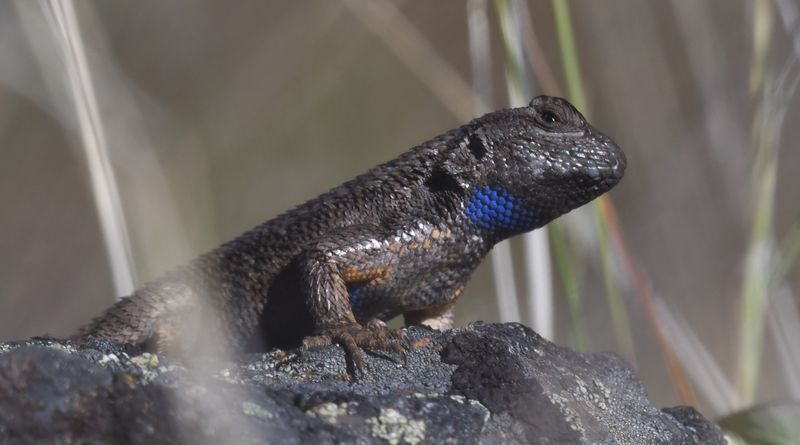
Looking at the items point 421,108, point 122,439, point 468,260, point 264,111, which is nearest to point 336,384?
point 122,439

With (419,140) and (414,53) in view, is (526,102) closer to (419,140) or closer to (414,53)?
(414,53)

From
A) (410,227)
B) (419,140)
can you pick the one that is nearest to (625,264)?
(410,227)

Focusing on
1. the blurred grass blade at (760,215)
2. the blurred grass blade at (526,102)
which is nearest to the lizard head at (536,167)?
the blurred grass blade at (526,102)

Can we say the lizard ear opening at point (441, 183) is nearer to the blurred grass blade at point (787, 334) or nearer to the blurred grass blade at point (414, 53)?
the blurred grass blade at point (414, 53)

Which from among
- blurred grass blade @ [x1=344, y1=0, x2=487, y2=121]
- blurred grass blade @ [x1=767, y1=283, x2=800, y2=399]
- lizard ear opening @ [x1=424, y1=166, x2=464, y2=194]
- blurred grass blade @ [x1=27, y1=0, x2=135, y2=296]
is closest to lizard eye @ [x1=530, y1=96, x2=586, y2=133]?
lizard ear opening @ [x1=424, y1=166, x2=464, y2=194]

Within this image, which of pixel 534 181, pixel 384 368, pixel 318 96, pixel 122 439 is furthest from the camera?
pixel 318 96

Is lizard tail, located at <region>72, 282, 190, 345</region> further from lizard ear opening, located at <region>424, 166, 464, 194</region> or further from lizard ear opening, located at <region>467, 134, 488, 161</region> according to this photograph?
lizard ear opening, located at <region>467, 134, 488, 161</region>

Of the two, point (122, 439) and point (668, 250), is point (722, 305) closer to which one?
point (668, 250)
